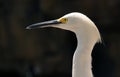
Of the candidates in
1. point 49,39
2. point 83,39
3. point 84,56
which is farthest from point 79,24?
point 49,39

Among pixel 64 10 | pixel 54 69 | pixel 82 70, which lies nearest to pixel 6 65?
pixel 54 69

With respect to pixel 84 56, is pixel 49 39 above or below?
below

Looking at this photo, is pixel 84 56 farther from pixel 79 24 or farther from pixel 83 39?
pixel 79 24

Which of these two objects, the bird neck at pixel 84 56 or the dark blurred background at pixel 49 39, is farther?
the dark blurred background at pixel 49 39

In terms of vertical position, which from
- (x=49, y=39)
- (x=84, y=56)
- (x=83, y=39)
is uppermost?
(x=83, y=39)

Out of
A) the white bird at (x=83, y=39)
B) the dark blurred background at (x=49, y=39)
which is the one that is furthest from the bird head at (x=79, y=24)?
the dark blurred background at (x=49, y=39)

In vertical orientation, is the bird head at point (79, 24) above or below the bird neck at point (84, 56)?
above

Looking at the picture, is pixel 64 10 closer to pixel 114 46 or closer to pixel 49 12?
pixel 49 12

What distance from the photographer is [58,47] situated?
26.8 ft

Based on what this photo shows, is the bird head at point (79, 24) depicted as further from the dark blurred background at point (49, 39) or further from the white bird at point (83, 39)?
the dark blurred background at point (49, 39)

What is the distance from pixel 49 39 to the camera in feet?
26.9

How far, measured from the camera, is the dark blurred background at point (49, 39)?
25.7ft

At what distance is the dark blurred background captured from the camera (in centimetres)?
784

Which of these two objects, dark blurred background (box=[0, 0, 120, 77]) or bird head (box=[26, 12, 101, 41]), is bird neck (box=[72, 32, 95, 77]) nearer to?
bird head (box=[26, 12, 101, 41])
